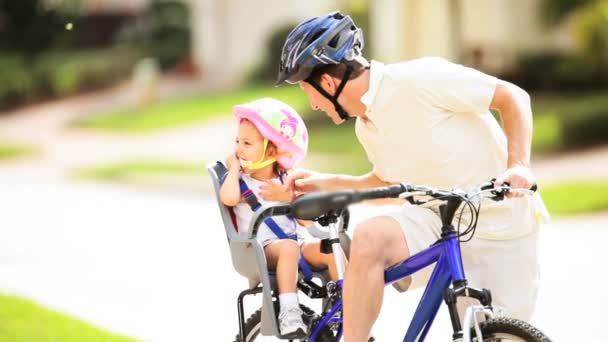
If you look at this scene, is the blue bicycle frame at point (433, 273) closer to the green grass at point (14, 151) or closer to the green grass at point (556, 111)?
the green grass at point (556, 111)

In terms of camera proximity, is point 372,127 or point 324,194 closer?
point 324,194

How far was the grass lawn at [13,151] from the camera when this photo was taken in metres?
24.1

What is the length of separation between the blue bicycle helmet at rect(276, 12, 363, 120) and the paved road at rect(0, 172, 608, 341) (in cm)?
264

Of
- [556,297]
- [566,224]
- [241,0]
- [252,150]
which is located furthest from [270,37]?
[252,150]

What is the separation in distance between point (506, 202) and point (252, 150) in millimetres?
972

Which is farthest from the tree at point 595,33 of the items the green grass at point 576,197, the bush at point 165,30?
the bush at point 165,30

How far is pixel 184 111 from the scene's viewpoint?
86.5 feet

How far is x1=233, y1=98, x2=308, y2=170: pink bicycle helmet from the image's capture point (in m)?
4.68

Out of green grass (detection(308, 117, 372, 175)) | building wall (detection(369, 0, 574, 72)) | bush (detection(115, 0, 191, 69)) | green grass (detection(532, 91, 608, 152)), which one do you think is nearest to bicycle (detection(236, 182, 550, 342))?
green grass (detection(308, 117, 372, 175))

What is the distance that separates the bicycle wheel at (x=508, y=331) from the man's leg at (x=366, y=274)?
0.40 m

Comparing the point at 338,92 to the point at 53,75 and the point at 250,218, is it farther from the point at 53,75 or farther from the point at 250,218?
the point at 53,75

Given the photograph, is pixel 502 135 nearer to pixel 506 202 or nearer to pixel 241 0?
Result: pixel 506 202

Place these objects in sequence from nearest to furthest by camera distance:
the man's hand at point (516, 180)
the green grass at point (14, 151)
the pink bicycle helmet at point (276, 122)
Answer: the man's hand at point (516, 180)
the pink bicycle helmet at point (276, 122)
the green grass at point (14, 151)

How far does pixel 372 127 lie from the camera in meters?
4.30
